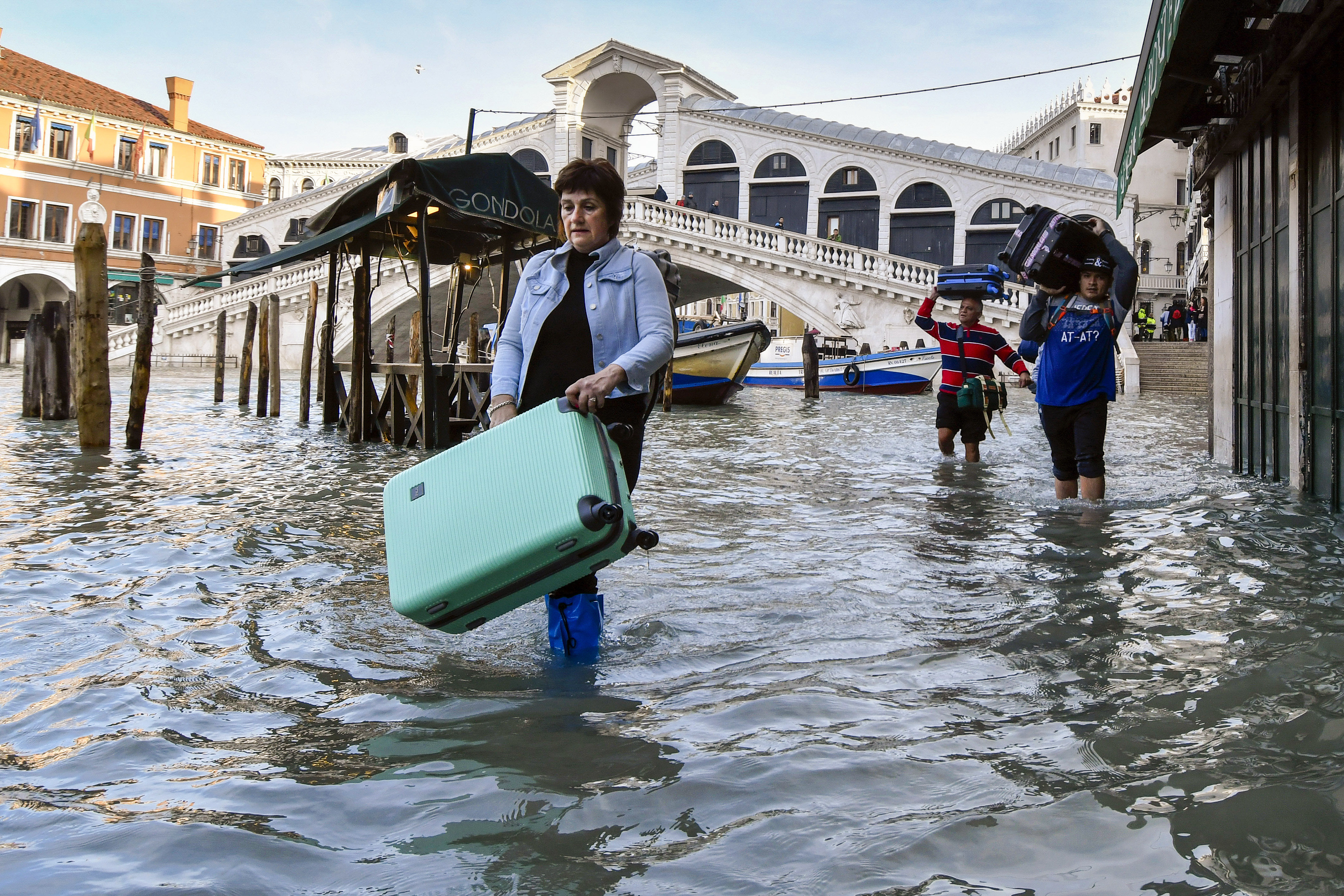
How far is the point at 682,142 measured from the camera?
40.1 m

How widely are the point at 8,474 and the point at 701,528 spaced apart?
550 cm

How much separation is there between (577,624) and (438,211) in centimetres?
917

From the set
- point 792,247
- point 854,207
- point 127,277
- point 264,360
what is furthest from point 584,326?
point 127,277

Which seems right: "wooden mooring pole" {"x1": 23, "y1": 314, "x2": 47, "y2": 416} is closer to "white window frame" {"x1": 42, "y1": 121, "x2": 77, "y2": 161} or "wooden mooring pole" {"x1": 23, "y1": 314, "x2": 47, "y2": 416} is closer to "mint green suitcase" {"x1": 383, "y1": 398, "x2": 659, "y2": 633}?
"mint green suitcase" {"x1": 383, "y1": 398, "x2": 659, "y2": 633}

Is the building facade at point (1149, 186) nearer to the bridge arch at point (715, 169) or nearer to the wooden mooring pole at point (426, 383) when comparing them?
the bridge arch at point (715, 169)

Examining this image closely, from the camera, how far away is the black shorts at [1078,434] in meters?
6.37

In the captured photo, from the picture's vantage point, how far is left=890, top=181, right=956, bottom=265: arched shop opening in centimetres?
3741

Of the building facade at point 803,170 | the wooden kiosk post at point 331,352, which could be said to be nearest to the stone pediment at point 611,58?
the building facade at point 803,170

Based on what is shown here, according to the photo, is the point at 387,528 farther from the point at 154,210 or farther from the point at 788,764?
the point at 154,210

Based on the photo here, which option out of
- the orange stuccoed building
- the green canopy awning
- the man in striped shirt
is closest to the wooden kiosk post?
the green canopy awning

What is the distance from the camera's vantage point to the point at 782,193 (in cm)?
3938

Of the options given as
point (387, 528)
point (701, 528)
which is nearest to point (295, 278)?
point (701, 528)

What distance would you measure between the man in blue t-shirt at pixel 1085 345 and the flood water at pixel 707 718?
2.09 feet

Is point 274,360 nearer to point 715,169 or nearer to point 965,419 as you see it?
point 965,419
